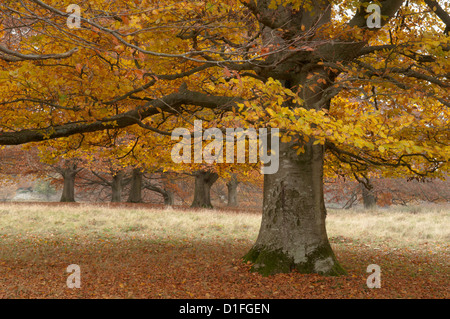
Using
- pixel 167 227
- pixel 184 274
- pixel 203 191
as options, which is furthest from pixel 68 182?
pixel 184 274

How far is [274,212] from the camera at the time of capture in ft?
22.9

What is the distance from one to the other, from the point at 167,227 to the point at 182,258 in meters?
5.21

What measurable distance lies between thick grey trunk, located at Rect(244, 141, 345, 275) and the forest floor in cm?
27

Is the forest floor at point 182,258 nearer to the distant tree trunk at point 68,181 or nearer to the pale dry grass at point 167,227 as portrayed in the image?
the pale dry grass at point 167,227

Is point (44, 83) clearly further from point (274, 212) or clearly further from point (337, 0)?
point (337, 0)

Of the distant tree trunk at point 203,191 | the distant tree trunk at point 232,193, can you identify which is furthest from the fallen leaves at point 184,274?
the distant tree trunk at point 232,193

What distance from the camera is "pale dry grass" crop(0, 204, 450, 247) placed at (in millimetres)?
11703

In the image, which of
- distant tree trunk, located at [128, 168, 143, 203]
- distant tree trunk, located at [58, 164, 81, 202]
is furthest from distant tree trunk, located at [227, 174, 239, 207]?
distant tree trunk, located at [58, 164, 81, 202]

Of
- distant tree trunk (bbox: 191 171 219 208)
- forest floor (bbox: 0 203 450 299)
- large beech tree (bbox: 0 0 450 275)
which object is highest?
large beech tree (bbox: 0 0 450 275)

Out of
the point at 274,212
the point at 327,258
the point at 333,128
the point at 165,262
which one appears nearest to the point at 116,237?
the point at 165,262

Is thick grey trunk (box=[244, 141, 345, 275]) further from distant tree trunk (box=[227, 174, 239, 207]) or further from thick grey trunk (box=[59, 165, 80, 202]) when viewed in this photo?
distant tree trunk (box=[227, 174, 239, 207])

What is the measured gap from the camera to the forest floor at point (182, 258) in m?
5.92

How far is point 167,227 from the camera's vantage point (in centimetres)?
1330

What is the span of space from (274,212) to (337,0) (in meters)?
4.33
